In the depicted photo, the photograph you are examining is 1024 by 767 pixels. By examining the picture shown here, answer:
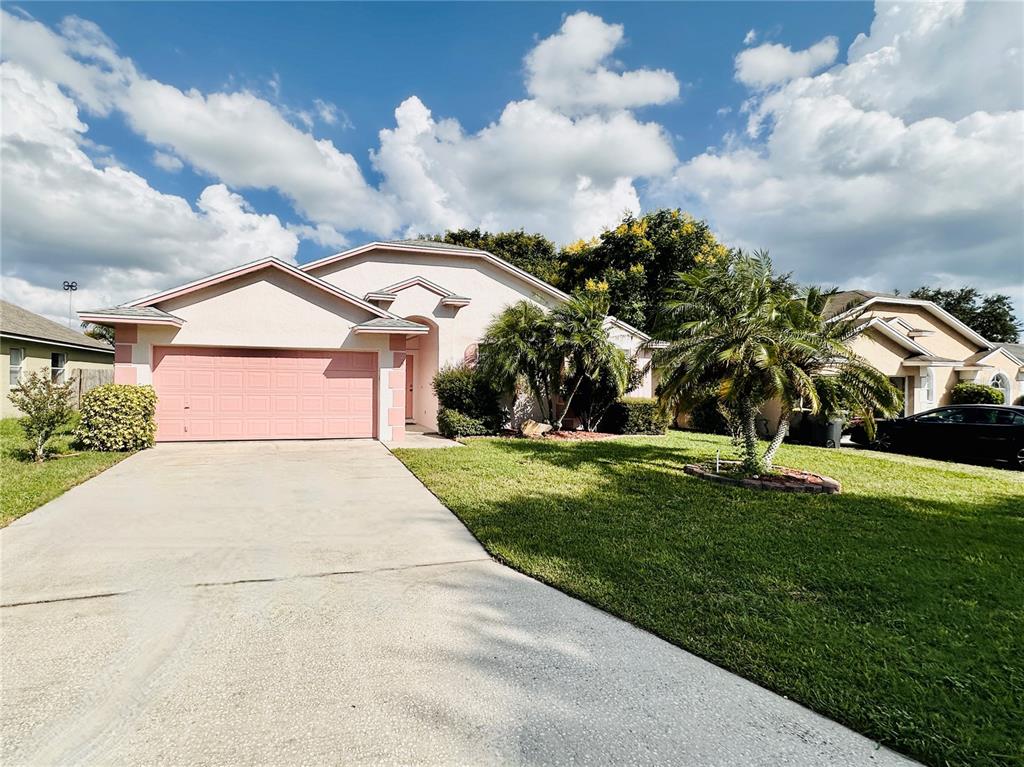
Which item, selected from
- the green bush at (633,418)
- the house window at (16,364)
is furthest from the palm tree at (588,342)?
the house window at (16,364)

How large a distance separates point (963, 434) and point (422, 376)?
16.1m

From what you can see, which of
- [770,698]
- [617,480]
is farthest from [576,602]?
[617,480]

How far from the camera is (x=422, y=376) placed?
1767cm

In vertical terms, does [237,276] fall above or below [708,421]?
above

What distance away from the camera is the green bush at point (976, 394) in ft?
63.3

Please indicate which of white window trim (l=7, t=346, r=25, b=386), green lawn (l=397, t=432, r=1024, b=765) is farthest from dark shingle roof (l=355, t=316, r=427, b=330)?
white window trim (l=7, t=346, r=25, b=386)

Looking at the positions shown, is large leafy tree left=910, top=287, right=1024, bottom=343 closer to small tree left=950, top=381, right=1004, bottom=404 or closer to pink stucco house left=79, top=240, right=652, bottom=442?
small tree left=950, top=381, right=1004, bottom=404

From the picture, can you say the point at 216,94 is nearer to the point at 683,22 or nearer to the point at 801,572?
the point at 683,22

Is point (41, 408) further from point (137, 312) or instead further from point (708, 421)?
point (708, 421)

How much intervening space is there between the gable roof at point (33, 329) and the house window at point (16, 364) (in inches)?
26.1

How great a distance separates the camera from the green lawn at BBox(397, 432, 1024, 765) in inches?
105

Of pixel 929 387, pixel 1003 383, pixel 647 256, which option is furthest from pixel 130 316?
pixel 1003 383

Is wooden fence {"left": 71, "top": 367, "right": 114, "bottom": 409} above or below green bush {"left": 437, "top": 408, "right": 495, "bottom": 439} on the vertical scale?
above

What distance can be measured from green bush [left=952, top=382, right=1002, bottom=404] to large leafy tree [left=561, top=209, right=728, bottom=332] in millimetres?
11573
